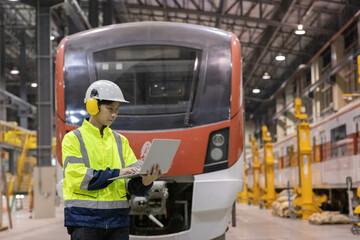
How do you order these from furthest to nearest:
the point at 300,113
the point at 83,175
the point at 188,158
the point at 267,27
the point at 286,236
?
the point at 267,27 < the point at 300,113 < the point at 286,236 < the point at 188,158 < the point at 83,175

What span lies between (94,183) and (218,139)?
9.96ft

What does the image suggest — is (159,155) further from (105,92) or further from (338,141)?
(338,141)

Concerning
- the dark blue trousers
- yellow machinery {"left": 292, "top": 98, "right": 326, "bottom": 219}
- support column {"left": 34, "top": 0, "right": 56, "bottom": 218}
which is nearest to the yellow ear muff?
the dark blue trousers

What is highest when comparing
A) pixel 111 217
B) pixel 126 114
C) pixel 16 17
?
pixel 16 17

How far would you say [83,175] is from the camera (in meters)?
3.01

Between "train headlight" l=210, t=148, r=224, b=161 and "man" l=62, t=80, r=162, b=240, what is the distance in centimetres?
269

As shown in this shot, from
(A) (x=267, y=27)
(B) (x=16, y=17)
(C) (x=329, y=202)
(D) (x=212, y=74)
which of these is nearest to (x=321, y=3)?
(A) (x=267, y=27)

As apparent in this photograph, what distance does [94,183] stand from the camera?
2996 millimetres

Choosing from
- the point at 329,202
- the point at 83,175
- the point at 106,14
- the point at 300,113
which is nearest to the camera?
the point at 83,175

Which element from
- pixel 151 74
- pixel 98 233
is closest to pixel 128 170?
pixel 98 233

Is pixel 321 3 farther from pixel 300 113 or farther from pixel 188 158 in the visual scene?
pixel 188 158

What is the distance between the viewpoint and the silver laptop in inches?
112

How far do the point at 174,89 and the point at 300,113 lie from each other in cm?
795

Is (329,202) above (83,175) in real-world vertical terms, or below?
below
